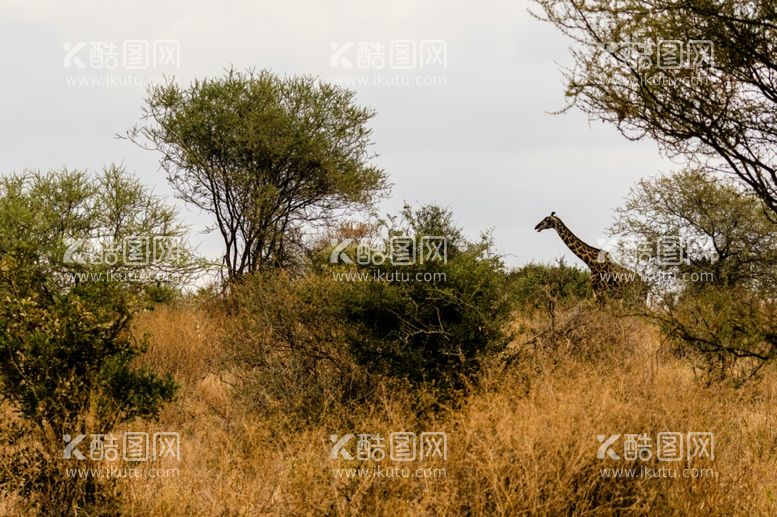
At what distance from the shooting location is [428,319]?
10133 mm

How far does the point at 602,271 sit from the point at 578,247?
888 millimetres

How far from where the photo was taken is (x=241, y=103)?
61.4ft

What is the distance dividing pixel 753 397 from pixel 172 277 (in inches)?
447

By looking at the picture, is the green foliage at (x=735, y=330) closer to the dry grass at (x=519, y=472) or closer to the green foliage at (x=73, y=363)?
the dry grass at (x=519, y=472)

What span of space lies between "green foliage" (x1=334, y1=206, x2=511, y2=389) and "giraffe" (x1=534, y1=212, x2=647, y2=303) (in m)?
6.07

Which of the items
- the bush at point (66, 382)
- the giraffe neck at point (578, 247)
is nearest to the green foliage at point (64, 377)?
the bush at point (66, 382)

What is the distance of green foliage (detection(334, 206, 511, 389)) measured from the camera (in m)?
9.82

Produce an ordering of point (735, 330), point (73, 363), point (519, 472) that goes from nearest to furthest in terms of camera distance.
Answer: point (519, 472) → point (73, 363) → point (735, 330)

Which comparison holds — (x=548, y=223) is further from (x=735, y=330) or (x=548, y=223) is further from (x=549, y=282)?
(x=735, y=330)

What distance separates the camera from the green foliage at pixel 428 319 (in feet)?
32.2

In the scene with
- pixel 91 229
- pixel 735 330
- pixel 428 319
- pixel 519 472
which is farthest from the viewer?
pixel 91 229

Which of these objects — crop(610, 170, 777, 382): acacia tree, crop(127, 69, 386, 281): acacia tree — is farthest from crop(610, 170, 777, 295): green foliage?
crop(127, 69, 386, 281): acacia tree

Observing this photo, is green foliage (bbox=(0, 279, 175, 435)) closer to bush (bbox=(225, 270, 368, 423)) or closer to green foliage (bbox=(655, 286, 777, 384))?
bush (bbox=(225, 270, 368, 423))

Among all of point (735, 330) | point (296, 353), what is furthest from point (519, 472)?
point (296, 353)
